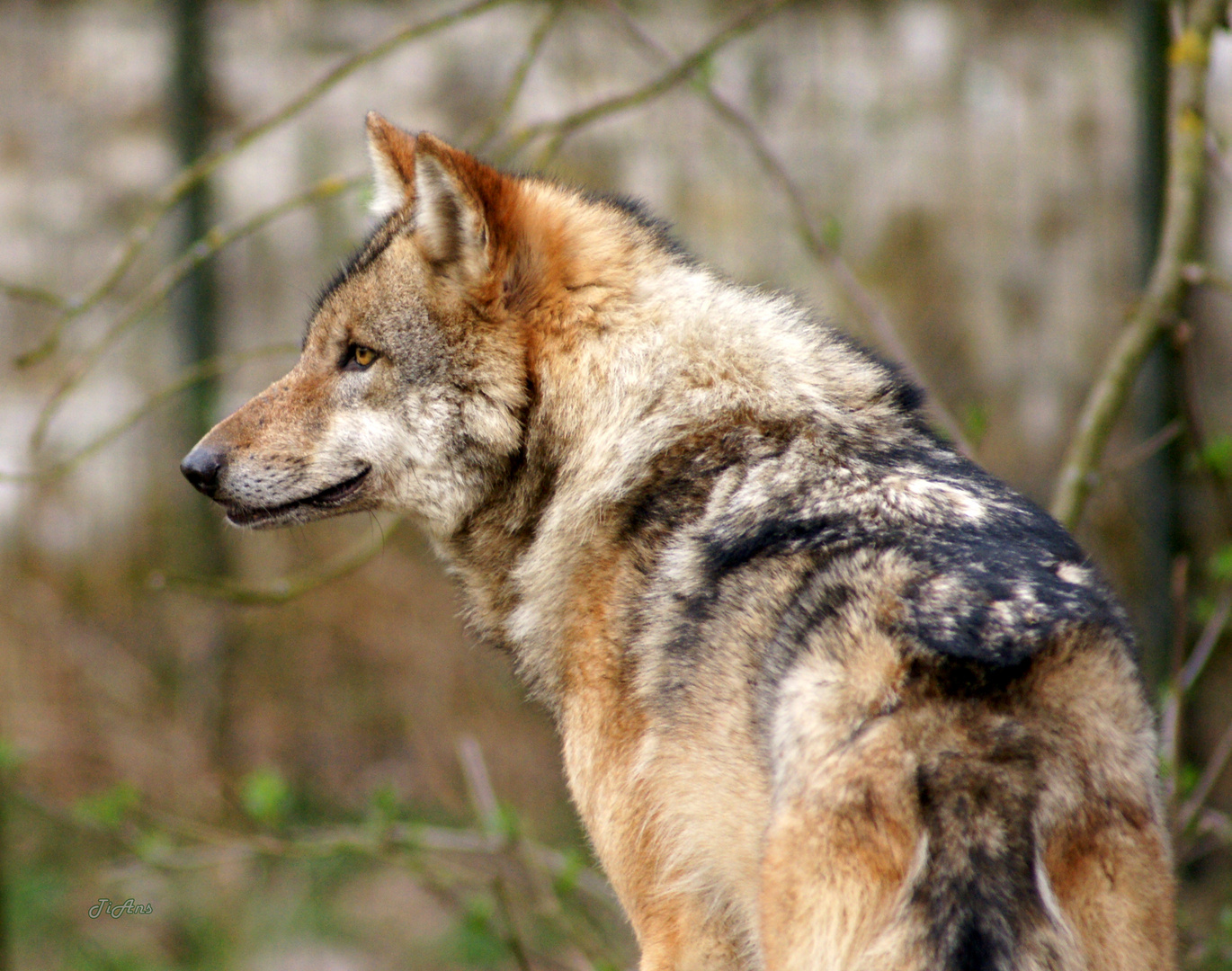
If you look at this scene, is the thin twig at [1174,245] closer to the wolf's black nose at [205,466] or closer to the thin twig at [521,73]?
Answer: the thin twig at [521,73]

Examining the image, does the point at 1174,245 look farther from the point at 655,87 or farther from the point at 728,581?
the point at 728,581

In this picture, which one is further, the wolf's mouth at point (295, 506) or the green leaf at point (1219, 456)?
the green leaf at point (1219, 456)

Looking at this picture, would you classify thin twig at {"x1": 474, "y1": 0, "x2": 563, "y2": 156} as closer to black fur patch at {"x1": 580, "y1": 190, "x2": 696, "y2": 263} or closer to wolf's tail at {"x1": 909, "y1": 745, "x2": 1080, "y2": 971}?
black fur patch at {"x1": 580, "y1": 190, "x2": 696, "y2": 263}

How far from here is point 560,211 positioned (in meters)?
3.15

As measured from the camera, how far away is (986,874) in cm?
189

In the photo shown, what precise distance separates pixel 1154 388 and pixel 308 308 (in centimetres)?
454

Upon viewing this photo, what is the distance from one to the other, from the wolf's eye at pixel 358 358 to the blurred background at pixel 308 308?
3198 millimetres

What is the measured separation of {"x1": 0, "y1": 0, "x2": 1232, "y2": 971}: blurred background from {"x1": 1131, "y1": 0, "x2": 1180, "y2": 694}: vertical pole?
0.06 ft

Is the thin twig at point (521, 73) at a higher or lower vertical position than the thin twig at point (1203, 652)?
higher

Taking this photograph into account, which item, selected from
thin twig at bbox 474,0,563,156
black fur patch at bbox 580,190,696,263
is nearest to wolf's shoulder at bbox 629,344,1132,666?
black fur patch at bbox 580,190,696,263

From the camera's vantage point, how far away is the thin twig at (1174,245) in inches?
155

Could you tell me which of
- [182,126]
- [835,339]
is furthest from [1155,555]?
[182,126]

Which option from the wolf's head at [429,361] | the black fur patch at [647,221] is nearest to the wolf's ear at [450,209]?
the wolf's head at [429,361]

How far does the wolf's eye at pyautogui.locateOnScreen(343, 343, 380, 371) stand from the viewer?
3174 mm
